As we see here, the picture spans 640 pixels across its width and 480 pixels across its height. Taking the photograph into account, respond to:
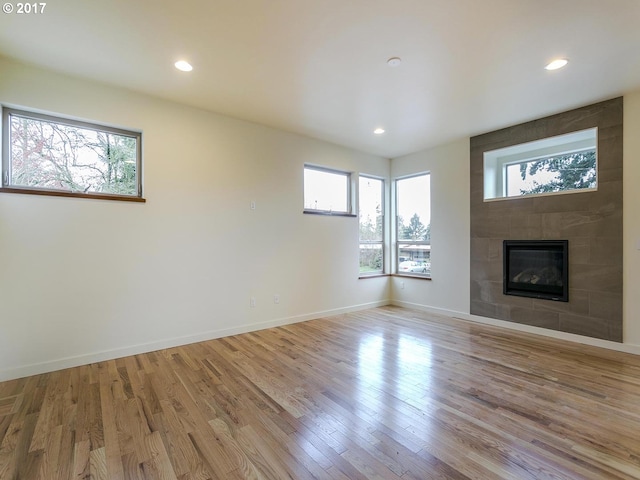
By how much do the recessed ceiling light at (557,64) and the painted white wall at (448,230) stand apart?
188 centimetres

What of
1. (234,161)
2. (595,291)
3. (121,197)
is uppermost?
(234,161)

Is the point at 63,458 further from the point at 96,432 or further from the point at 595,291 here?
the point at 595,291

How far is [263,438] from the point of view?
1807 mm

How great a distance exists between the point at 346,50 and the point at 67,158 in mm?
2878

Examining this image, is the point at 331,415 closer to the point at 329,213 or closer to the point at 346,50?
the point at 346,50

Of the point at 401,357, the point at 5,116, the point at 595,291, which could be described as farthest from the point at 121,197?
the point at 595,291

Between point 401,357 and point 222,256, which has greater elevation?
point 222,256

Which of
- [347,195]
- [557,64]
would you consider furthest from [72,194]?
[557,64]

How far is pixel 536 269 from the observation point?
3951mm

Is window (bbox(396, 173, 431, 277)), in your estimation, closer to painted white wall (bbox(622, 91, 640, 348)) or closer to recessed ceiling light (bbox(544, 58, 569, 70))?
painted white wall (bbox(622, 91, 640, 348))

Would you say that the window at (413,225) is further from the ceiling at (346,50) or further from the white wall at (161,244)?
the ceiling at (346,50)

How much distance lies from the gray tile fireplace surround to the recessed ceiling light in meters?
1.28

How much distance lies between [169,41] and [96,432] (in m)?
2.85

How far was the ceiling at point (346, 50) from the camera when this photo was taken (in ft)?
6.73
